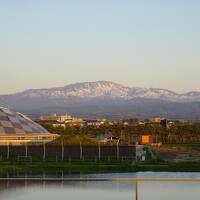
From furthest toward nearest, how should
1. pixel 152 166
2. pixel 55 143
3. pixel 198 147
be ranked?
pixel 198 147, pixel 55 143, pixel 152 166

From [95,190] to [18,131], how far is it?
98.7 feet

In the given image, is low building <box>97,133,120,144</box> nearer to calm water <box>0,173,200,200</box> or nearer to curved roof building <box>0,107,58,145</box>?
curved roof building <box>0,107,58,145</box>

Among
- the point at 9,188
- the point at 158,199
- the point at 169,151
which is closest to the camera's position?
the point at 158,199

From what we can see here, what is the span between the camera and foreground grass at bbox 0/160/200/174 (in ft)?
152

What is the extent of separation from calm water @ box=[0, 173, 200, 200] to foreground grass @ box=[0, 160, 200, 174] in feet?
27.5

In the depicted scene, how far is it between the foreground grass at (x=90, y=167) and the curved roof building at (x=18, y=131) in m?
11.2

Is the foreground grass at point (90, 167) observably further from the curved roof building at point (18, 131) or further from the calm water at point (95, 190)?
the curved roof building at point (18, 131)

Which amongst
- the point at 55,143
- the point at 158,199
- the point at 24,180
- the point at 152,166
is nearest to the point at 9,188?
the point at 24,180

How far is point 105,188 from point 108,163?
650 inches

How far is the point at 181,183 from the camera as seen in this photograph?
38.0 metres

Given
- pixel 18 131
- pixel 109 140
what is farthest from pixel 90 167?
pixel 109 140

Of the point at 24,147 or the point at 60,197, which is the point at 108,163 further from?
the point at 60,197

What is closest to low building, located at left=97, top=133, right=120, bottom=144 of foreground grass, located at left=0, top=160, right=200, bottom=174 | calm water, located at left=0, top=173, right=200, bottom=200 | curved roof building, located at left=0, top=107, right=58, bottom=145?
curved roof building, located at left=0, top=107, right=58, bottom=145

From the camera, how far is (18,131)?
63500 mm
